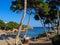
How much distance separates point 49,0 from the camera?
33.5m

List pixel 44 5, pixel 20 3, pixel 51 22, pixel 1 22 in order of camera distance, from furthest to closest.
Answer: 1. pixel 1 22
2. pixel 51 22
3. pixel 44 5
4. pixel 20 3

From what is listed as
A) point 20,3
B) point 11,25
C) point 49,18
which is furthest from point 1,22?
point 20,3

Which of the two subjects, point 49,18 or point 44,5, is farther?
point 49,18

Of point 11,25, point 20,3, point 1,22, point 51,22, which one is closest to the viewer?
point 20,3

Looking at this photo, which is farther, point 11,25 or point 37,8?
point 11,25

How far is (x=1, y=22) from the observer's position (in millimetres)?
102125

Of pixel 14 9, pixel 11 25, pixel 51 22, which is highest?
pixel 14 9

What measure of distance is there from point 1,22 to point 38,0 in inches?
2956

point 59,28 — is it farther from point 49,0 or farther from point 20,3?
point 20,3

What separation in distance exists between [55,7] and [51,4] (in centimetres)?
75

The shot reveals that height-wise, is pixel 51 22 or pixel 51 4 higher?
pixel 51 4

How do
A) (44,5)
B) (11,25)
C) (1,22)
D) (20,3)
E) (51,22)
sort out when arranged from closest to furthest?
(20,3) < (44,5) < (51,22) < (1,22) < (11,25)

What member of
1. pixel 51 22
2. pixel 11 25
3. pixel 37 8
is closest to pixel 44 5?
pixel 37 8

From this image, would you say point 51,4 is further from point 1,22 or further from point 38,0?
point 1,22
